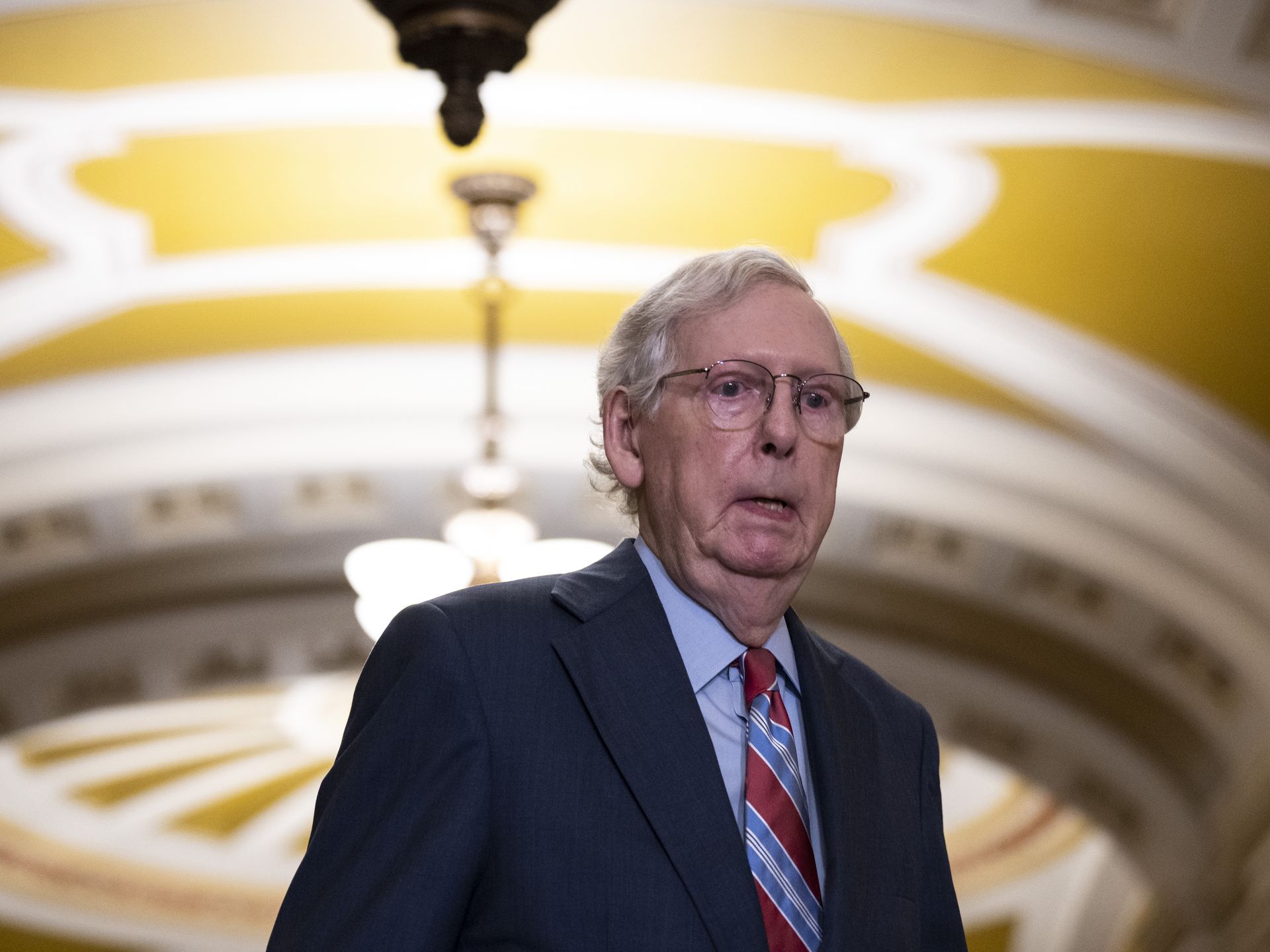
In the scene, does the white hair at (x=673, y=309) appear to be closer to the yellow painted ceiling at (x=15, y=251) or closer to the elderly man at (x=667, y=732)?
the elderly man at (x=667, y=732)

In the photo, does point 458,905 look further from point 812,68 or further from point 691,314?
point 812,68

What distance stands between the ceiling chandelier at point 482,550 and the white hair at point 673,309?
5.68 meters

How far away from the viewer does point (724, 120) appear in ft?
21.0

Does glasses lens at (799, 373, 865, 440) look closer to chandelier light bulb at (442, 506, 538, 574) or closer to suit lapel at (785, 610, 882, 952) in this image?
suit lapel at (785, 610, 882, 952)

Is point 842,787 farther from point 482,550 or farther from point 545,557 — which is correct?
point 545,557

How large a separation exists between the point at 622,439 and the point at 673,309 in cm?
18

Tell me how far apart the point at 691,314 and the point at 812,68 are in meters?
4.35

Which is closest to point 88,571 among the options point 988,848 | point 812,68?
point 812,68

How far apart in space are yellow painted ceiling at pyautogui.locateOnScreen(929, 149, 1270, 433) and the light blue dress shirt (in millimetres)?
5010

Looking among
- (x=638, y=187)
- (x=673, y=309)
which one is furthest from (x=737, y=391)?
(x=638, y=187)

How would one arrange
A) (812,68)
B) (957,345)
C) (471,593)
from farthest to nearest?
1. (957,345)
2. (812,68)
3. (471,593)

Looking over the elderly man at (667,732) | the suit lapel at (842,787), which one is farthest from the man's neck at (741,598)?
the suit lapel at (842,787)

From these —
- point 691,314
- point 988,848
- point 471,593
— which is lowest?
point 471,593

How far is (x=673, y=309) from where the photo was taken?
6.02 ft
